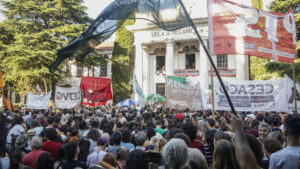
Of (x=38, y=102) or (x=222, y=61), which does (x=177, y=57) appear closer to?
(x=222, y=61)

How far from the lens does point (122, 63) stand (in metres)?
34.3

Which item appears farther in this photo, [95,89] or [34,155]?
[95,89]

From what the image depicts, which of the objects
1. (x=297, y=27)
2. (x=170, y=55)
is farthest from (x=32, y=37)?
(x=297, y=27)

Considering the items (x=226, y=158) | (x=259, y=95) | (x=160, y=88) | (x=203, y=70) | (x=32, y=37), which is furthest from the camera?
(x=160, y=88)

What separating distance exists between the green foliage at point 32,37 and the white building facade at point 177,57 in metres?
8.72

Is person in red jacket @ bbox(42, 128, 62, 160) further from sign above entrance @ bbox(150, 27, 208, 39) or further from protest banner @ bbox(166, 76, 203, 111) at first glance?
sign above entrance @ bbox(150, 27, 208, 39)

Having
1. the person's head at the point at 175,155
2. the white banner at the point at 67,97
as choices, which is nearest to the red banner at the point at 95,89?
the white banner at the point at 67,97

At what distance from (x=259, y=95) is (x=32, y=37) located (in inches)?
870

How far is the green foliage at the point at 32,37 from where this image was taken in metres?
22.4

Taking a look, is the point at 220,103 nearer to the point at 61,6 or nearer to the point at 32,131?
the point at 32,131

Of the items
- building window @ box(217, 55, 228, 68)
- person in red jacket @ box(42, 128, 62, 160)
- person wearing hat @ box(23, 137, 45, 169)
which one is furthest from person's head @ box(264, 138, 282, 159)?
building window @ box(217, 55, 228, 68)

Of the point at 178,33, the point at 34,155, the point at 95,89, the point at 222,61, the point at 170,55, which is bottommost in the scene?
the point at 34,155

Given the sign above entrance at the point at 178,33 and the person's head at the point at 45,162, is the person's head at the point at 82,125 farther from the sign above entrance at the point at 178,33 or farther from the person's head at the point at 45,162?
the sign above entrance at the point at 178,33

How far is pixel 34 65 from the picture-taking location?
23734 mm
